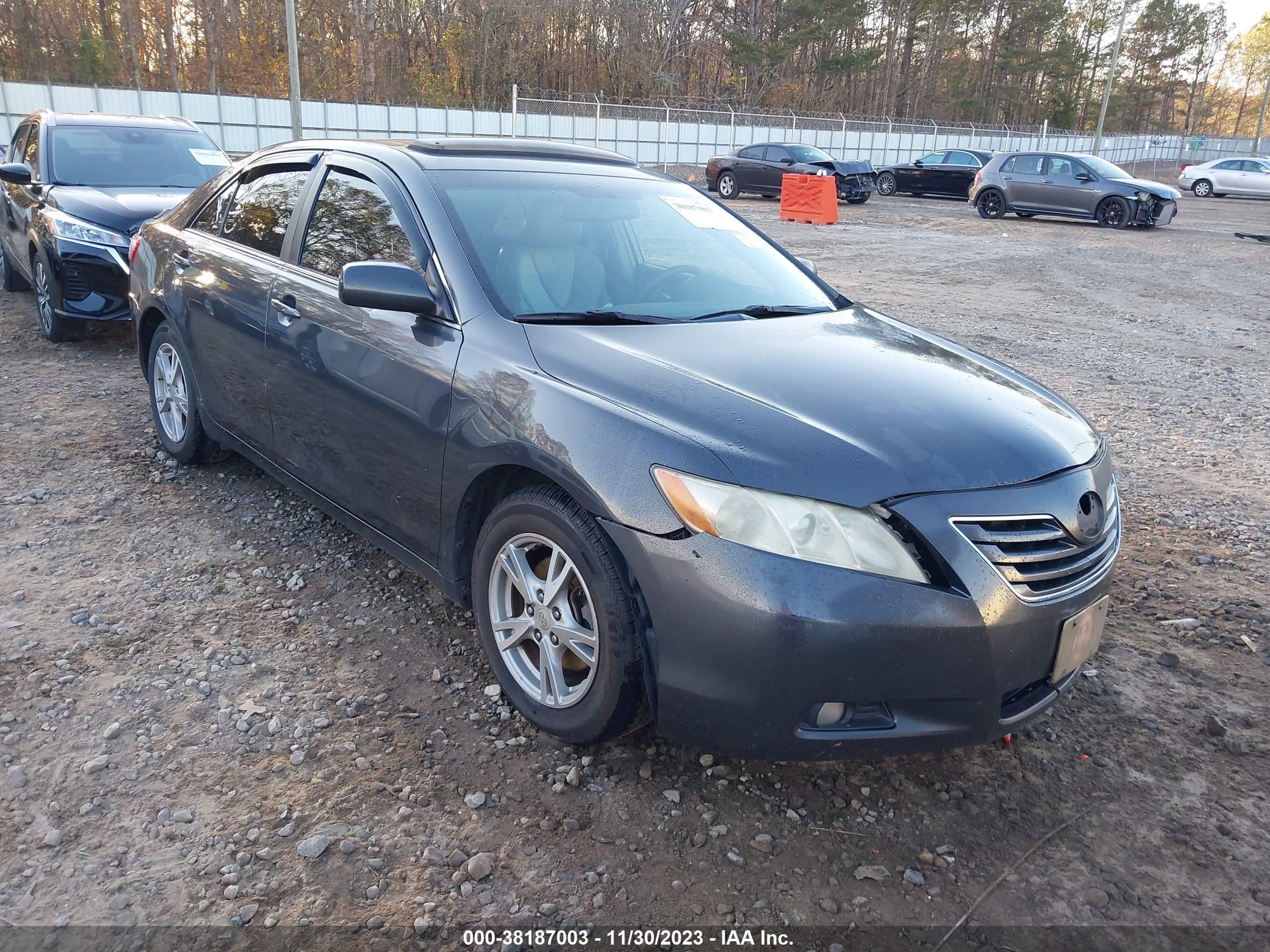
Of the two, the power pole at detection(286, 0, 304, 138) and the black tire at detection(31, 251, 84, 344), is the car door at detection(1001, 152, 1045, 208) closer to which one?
the power pole at detection(286, 0, 304, 138)

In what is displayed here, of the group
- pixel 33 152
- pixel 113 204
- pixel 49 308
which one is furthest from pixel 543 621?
pixel 33 152

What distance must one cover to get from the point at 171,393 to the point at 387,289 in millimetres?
2498

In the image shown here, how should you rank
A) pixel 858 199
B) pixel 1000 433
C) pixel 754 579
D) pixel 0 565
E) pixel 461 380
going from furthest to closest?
1. pixel 858 199
2. pixel 0 565
3. pixel 461 380
4. pixel 1000 433
5. pixel 754 579

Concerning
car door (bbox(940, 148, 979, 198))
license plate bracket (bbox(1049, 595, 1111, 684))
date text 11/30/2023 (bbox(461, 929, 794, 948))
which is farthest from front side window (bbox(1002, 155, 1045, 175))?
date text 11/30/2023 (bbox(461, 929, 794, 948))

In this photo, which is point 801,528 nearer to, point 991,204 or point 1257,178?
point 991,204

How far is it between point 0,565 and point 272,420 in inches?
49.4

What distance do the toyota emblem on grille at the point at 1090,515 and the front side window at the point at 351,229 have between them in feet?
7.27

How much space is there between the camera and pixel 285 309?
144 inches

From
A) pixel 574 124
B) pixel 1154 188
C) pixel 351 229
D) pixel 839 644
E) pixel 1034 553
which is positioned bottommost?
pixel 839 644

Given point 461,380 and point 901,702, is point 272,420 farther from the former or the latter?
point 901,702

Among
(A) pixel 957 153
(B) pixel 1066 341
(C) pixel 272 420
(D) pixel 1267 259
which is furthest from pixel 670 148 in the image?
(C) pixel 272 420

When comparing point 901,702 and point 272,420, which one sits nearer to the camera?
point 901,702

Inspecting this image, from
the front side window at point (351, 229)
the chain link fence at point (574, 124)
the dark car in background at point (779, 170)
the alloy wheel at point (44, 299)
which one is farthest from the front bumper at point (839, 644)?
the dark car in background at point (779, 170)

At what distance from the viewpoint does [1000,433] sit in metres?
2.63
